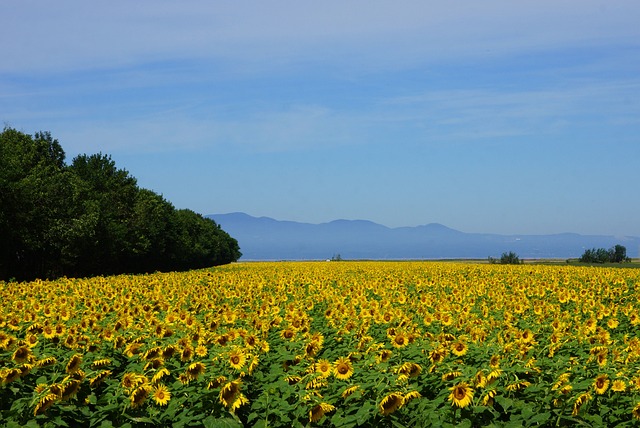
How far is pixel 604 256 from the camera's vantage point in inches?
3543

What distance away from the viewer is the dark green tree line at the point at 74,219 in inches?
1726

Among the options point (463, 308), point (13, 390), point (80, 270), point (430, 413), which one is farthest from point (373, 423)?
point (80, 270)

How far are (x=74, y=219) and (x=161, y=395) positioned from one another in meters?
43.9

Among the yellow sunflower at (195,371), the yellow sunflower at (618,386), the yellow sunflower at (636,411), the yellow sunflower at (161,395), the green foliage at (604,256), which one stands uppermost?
the green foliage at (604,256)

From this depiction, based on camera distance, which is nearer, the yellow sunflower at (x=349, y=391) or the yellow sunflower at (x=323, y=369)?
the yellow sunflower at (x=349, y=391)

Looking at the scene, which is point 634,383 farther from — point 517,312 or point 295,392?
point 517,312

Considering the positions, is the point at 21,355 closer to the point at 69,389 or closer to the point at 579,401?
the point at 69,389

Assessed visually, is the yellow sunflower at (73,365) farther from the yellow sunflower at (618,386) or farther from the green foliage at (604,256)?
the green foliage at (604,256)

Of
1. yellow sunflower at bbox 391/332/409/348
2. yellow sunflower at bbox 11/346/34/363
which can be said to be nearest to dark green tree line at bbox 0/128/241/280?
yellow sunflower at bbox 11/346/34/363

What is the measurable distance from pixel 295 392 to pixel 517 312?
830 cm

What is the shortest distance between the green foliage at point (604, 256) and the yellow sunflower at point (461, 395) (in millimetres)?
88207

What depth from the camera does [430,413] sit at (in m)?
7.07

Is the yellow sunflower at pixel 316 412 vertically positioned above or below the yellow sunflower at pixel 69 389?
below

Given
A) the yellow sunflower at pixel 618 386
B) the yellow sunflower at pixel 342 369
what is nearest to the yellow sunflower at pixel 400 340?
the yellow sunflower at pixel 342 369
